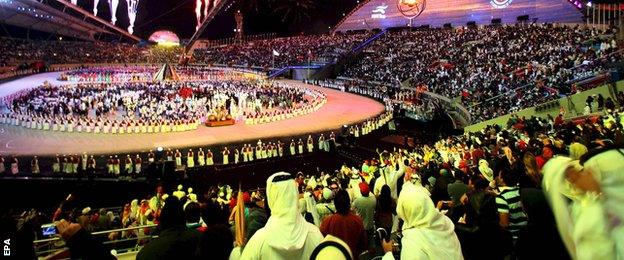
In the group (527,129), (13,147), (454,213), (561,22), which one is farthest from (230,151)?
(561,22)

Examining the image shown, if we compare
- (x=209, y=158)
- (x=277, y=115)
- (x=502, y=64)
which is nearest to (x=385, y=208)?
(x=209, y=158)

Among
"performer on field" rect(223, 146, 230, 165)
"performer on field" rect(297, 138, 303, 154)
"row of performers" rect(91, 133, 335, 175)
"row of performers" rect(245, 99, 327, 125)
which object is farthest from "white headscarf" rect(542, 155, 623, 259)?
"row of performers" rect(245, 99, 327, 125)

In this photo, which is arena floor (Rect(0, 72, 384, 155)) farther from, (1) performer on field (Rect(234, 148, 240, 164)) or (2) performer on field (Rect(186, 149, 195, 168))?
(2) performer on field (Rect(186, 149, 195, 168))

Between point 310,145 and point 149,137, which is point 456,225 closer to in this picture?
point 310,145

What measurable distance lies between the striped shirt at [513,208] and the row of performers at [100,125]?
23.3 meters

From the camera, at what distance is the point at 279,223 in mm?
3062

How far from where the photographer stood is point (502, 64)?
105 feet

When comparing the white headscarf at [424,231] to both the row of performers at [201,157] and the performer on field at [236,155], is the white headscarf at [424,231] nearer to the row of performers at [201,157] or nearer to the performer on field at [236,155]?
the row of performers at [201,157]

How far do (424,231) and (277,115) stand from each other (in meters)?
27.2

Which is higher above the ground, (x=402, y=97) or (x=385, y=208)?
(x=385, y=208)

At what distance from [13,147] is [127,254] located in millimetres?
17747

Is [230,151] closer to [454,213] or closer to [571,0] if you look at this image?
[454,213]

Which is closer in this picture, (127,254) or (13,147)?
(127,254)

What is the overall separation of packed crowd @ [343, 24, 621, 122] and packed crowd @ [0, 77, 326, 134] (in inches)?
392
